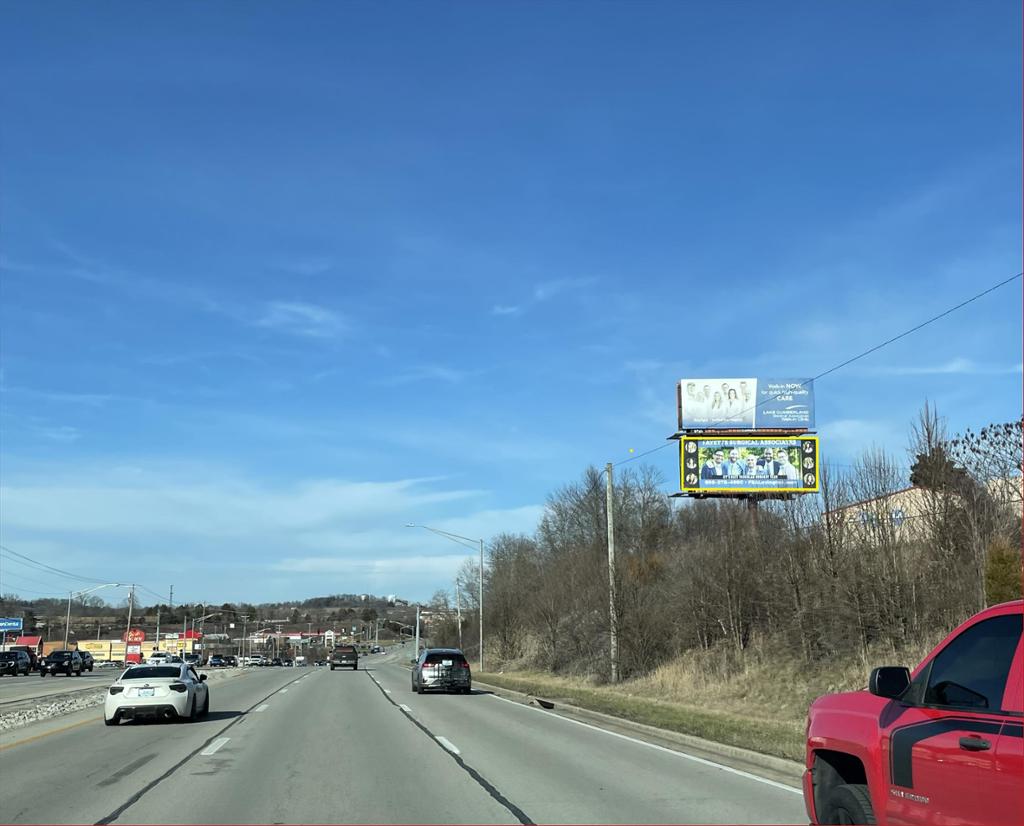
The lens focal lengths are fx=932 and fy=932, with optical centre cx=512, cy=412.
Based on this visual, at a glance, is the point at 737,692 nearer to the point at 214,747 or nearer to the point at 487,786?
the point at 214,747

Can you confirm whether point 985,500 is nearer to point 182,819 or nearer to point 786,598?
point 786,598

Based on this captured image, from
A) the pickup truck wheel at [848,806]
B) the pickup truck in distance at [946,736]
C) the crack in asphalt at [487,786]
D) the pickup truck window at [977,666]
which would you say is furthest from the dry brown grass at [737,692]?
the pickup truck window at [977,666]

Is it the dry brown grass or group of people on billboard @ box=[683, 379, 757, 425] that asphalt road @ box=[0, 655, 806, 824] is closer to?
the dry brown grass

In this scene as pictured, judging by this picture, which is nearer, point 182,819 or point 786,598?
point 182,819

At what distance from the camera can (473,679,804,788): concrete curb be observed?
1280 centimetres

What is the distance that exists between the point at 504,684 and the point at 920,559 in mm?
19459

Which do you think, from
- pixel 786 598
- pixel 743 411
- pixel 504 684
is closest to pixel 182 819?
pixel 786 598

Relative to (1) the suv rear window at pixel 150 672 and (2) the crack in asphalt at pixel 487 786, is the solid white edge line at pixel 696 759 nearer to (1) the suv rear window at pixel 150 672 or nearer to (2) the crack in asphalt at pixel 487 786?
(2) the crack in asphalt at pixel 487 786

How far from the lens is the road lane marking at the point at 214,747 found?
14.7m

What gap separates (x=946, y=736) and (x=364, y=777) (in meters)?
8.92

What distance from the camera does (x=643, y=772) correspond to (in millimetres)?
12844

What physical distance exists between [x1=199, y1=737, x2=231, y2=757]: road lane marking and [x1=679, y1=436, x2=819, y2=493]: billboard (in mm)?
34053

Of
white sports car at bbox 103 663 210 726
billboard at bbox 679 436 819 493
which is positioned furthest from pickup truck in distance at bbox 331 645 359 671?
white sports car at bbox 103 663 210 726

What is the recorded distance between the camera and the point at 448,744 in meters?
16.4
